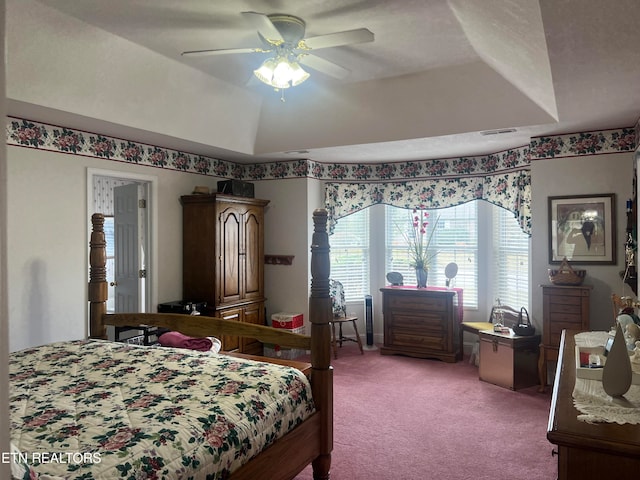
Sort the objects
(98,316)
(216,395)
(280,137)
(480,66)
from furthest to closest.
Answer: (280,137) < (480,66) < (98,316) < (216,395)

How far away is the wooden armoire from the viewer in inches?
194

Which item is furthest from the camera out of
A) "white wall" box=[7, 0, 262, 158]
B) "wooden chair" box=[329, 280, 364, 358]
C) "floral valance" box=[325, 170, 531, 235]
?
"wooden chair" box=[329, 280, 364, 358]

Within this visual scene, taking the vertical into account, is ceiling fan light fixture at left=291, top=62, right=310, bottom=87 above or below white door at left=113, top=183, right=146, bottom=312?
above

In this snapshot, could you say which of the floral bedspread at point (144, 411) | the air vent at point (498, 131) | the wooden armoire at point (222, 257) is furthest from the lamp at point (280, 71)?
→ the wooden armoire at point (222, 257)

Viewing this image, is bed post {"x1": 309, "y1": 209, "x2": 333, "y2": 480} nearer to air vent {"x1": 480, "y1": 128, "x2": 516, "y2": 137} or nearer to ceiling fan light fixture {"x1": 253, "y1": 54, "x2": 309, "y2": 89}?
ceiling fan light fixture {"x1": 253, "y1": 54, "x2": 309, "y2": 89}

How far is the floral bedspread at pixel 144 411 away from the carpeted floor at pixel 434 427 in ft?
3.06

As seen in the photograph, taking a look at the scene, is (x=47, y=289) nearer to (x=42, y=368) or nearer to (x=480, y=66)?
(x=42, y=368)

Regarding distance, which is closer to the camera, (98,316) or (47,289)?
(98,316)

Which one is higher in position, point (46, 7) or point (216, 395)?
point (46, 7)

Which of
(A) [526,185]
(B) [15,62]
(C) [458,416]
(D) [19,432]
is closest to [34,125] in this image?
(B) [15,62]

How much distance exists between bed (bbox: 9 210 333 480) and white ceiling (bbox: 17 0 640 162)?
140 cm

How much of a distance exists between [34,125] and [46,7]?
1.13 meters

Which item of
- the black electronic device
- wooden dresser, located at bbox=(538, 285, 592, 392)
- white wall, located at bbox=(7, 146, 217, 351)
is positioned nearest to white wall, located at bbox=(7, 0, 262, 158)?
white wall, located at bbox=(7, 146, 217, 351)

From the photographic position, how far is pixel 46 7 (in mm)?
2814
